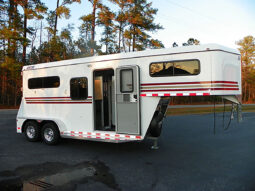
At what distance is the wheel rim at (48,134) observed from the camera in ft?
25.4

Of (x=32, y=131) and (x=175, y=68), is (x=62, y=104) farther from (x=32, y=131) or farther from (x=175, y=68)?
(x=175, y=68)

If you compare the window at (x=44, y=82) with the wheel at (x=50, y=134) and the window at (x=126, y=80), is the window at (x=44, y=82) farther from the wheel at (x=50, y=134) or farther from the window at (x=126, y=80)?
the window at (x=126, y=80)

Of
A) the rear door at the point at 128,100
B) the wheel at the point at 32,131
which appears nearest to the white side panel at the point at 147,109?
the rear door at the point at 128,100

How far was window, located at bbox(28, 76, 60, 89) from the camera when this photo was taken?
7.81 m

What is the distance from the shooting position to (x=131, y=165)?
569 cm

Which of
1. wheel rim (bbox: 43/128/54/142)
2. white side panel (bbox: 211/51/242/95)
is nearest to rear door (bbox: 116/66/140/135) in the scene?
white side panel (bbox: 211/51/242/95)

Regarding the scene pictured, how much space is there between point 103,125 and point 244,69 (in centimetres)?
5457

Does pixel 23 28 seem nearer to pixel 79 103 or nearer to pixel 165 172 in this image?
pixel 79 103

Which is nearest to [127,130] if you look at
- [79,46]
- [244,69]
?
[79,46]

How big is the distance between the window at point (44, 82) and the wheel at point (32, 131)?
138 centimetres

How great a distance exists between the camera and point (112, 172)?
515 centimetres

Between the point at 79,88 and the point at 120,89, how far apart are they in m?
1.56

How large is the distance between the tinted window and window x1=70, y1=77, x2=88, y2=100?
1.31m

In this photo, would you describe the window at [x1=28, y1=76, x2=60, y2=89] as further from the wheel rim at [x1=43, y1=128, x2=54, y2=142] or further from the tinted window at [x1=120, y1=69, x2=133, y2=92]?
the tinted window at [x1=120, y1=69, x2=133, y2=92]
